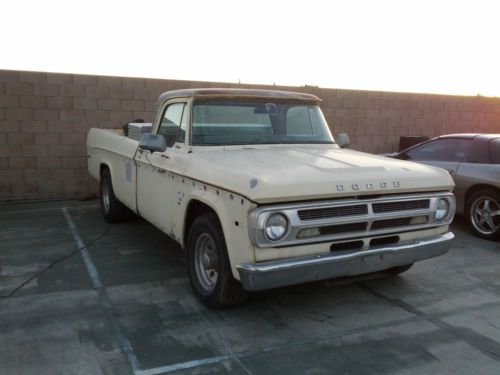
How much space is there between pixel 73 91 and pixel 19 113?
40.1 inches

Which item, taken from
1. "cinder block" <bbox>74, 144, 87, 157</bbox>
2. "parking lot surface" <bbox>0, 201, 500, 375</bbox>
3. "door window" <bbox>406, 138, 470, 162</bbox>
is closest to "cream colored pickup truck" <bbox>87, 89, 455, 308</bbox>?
"parking lot surface" <bbox>0, 201, 500, 375</bbox>

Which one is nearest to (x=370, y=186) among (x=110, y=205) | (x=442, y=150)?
(x=442, y=150)

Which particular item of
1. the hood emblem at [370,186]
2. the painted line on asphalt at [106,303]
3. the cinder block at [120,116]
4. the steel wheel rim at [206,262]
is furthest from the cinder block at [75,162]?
the hood emblem at [370,186]

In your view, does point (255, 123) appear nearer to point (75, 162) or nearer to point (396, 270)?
point (396, 270)

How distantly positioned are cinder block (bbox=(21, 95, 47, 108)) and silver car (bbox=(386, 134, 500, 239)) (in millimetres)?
6855

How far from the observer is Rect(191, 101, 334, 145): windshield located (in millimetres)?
4805

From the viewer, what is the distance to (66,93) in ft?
29.1

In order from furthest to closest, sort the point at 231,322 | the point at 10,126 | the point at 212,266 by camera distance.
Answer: the point at 10,126 < the point at 212,266 < the point at 231,322

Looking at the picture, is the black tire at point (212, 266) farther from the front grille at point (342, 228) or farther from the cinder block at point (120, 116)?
the cinder block at point (120, 116)

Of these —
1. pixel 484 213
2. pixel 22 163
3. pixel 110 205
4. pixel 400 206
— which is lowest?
pixel 110 205

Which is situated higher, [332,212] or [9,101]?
[9,101]

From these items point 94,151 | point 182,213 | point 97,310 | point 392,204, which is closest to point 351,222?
point 392,204

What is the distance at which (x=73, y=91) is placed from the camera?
8914 millimetres

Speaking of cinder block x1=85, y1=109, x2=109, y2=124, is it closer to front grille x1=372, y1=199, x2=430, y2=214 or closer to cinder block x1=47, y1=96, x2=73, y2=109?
cinder block x1=47, y1=96, x2=73, y2=109
